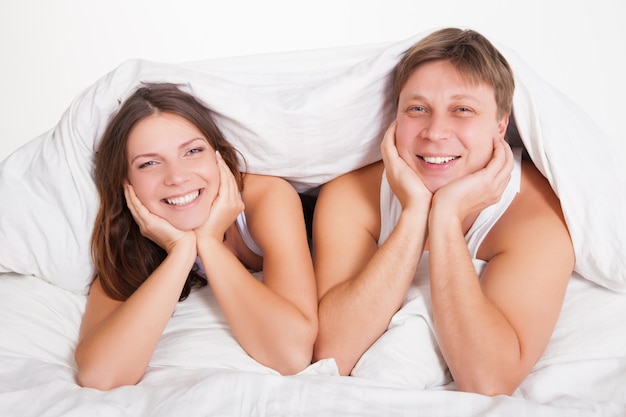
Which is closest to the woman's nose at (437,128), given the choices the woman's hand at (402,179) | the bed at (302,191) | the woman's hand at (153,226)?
the woman's hand at (402,179)

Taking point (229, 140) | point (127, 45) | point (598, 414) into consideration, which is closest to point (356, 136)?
point (229, 140)

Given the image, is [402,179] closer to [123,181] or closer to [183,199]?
[183,199]

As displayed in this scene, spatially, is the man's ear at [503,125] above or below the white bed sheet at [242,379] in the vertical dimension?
above

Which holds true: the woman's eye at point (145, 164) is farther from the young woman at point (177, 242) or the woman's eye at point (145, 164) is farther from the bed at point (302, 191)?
the bed at point (302, 191)

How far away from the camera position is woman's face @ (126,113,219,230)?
2.13m

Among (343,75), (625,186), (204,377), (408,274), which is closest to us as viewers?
(204,377)

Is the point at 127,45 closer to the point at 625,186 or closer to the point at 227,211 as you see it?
the point at 227,211

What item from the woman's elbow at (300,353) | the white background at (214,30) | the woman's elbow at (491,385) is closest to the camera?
the woman's elbow at (491,385)

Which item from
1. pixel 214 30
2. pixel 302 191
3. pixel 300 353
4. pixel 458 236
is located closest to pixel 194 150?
pixel 302 191

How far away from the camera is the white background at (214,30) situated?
412 cm

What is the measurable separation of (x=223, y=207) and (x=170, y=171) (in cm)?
17

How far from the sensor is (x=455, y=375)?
6.26 feet

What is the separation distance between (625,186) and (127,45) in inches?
114

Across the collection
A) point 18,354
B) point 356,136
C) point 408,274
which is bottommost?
point 18,354
